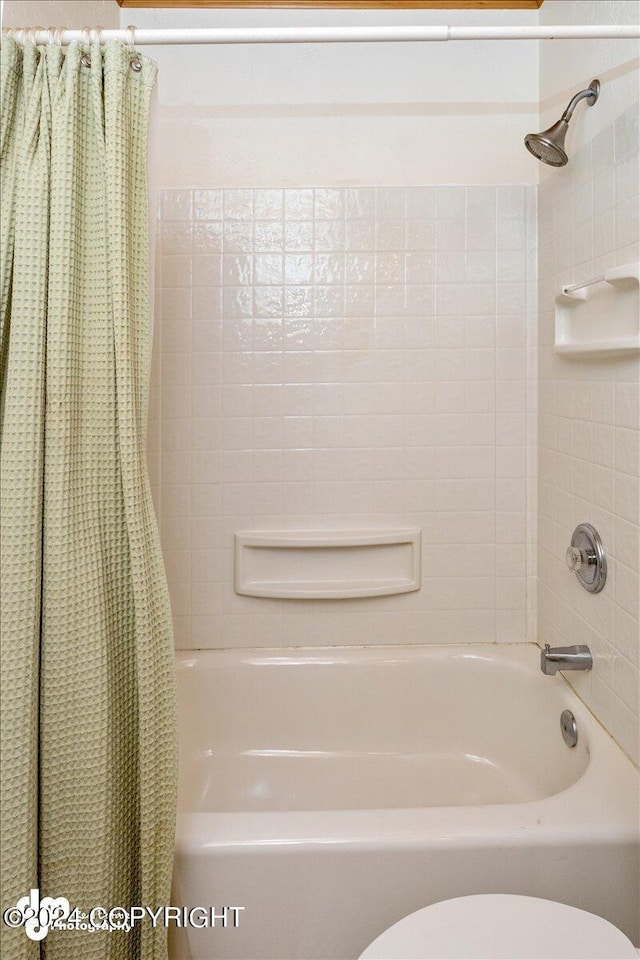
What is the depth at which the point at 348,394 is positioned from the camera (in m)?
2.03

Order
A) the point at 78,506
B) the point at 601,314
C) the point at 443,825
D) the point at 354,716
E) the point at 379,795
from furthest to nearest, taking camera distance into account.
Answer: the point at 354,716, the point at 379,795, the point at 601,314, the point at 443,825, the point at 78,506

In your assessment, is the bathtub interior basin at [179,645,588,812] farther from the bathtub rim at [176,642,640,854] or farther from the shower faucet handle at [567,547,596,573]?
the bathtub rim at [176,642,640,854]

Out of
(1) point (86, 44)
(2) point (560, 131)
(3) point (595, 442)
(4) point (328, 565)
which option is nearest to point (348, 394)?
(4) point (328, 565)

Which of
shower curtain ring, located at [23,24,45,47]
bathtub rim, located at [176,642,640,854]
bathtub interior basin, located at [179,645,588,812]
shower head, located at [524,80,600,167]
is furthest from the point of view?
bathtub interior basin, located at [179,645,588,812]

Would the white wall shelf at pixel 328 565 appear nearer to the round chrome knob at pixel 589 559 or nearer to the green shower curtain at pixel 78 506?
the round chrome knob at pixel 589 559

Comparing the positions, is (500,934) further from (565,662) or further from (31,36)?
(31,36)

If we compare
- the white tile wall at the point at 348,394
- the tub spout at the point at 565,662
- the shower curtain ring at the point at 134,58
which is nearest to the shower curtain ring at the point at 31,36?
the shower curtain ring at the point at 134,58

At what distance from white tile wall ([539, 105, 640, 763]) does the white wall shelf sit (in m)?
0.39

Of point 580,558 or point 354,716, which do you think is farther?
point 354,716

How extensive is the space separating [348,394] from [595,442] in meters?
0.69

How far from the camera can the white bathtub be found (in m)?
1.24

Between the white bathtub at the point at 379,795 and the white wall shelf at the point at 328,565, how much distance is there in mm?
177

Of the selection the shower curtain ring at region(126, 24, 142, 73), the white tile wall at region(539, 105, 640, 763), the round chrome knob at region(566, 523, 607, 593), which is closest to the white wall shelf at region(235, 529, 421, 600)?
the white tile wall at region(539, 105, 640, 763)

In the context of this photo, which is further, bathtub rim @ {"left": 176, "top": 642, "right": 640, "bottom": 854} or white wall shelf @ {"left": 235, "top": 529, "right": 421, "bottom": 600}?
white wall shelf @ {"left": 235, "top": 529, "right": 421, "bottom": 600}
